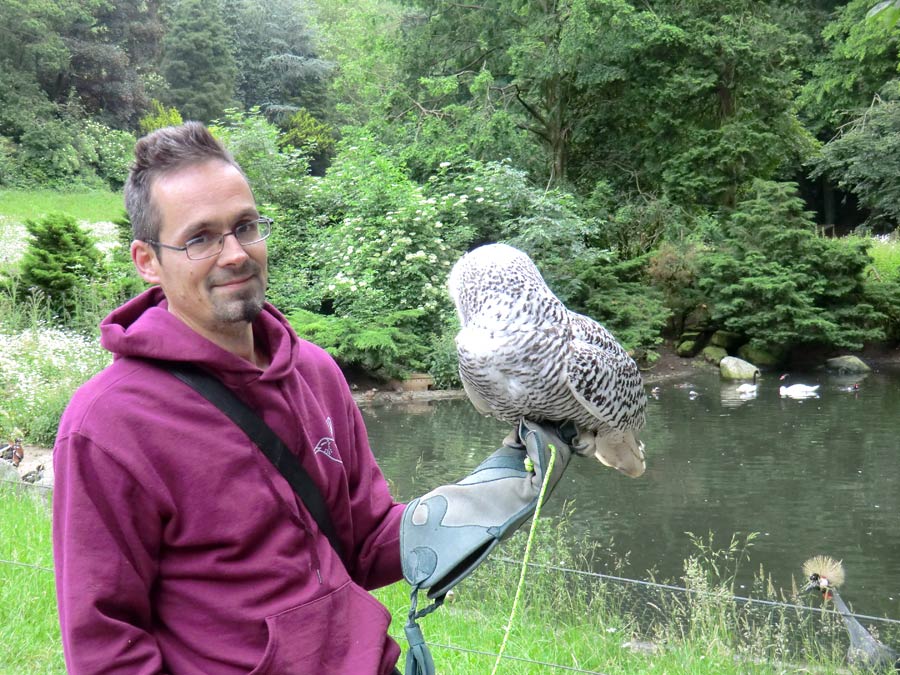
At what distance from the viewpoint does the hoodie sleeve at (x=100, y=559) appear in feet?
4.26

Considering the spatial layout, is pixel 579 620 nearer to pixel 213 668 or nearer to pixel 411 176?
pixel 213 668

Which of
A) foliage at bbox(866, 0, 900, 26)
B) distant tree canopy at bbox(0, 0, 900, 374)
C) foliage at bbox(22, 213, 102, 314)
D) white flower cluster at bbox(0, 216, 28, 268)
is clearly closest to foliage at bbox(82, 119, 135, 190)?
white flower cluster at bbox(0, 216, 28, 268)

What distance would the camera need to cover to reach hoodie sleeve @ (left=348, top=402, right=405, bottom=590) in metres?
1.78

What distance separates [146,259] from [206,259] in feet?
0.39

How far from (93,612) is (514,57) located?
47.4 ft

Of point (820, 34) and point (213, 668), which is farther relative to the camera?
point (820, 34)

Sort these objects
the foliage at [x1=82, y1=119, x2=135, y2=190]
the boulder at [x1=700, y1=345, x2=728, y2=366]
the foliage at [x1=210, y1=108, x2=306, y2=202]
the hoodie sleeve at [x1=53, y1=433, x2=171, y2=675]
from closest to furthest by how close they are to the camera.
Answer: the hoodie sleeve at [x1=53, y1=433, x2=171, y2=675] → the boulder at [x1=700, y1=345, x2=728, y2=366] → the foliage at [x1=210, y1=108, x2=306, y2=202] → the foliage at [x1=82, y1=119, x2=135, y2=190]

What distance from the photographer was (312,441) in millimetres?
1594

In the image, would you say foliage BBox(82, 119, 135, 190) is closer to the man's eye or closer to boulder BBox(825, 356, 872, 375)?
boulder BBox(825, 356, 872, 375)

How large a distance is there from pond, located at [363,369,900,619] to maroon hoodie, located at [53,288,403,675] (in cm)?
443

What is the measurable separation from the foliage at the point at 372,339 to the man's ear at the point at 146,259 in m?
9.89

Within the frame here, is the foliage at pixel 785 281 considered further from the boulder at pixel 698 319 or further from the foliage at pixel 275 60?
the foliage at pixel 275 60

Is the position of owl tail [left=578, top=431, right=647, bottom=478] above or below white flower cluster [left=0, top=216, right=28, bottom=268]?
above

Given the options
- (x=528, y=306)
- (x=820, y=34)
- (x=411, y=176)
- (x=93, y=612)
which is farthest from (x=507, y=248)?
(x=820, y=34)
